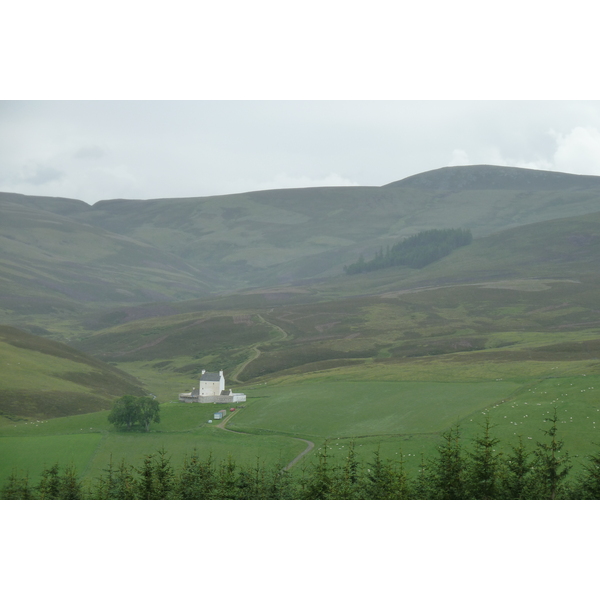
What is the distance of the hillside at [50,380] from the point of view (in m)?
83.8

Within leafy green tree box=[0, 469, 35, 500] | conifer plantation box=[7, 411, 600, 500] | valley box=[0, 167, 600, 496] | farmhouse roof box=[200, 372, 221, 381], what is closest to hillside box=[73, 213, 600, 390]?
valley box=[0, 167, 600, 496]

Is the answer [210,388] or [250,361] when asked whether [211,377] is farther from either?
[250,361]

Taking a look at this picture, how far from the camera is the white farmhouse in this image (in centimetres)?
8762

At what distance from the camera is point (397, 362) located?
109 metres

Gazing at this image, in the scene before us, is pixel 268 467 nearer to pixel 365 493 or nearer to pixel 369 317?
pixel 365 493

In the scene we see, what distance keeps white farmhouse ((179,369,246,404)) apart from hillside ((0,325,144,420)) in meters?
13.2

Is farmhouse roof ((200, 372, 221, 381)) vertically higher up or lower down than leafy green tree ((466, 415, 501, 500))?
higher up

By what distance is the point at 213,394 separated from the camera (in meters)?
88.9

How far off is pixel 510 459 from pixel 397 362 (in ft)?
204

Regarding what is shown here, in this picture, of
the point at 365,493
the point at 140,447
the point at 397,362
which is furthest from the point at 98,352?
the point at 365,493

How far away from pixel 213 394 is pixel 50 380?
86.3ft

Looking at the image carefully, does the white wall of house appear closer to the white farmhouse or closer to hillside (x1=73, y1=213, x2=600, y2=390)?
the white farmhouse

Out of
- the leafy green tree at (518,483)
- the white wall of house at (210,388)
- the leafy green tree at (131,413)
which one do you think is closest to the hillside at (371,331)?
the white wall of house at (210,388)

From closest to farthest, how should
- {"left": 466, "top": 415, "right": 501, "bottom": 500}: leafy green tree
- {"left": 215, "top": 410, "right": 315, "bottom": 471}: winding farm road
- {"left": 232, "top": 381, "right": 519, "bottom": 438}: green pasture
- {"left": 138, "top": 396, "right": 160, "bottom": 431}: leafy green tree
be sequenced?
1. {"left": 466, "top": 415, "right": 501, "bottom": 500}: leafy green tree
2. {"left": 215, "top": 410, "right": 315, "bottom": 471}: winding farm road
3. {"left": 232, "top": 381, "right": 519, "bottom": 438}: green pasture
4. {"left": 138, "top": 396, "right": 160, "bottom": 431}: leafy green tree
